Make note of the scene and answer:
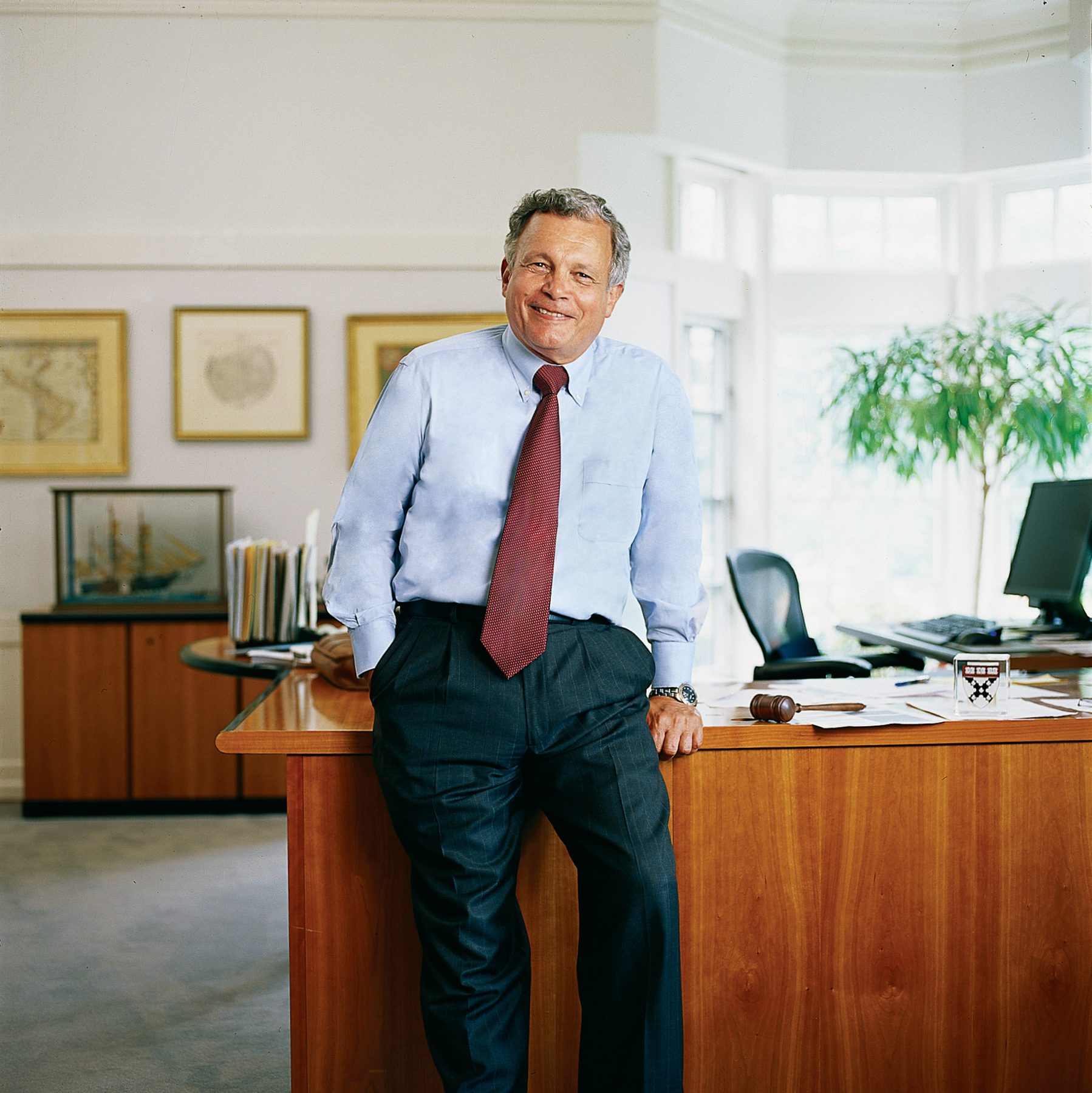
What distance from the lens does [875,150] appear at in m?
5.34

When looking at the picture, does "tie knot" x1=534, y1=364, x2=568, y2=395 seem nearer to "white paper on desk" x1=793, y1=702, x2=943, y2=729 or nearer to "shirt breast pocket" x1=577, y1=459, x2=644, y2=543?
"shirt breast pocket" x1=577, y1=459, x2=644, y2=543

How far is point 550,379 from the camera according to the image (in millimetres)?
1615

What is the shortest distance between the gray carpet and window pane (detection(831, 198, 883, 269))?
4102mm

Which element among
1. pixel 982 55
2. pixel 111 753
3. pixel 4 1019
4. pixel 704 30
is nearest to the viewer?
pixel 4 1019

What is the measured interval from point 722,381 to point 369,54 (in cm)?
235

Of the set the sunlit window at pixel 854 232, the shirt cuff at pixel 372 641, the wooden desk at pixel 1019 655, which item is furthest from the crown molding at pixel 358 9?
the shirt cuff at pixel 372 641

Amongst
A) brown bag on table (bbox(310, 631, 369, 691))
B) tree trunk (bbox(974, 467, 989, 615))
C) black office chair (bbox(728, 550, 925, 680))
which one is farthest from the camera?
tree trunk (bbox(974, 467, 989, 615))

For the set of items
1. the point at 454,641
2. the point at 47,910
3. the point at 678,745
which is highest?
the point at 454,641

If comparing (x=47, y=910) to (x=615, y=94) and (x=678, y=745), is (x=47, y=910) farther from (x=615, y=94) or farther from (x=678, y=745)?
(x=615, y=94)

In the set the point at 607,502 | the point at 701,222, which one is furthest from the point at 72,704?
the point at 701,222

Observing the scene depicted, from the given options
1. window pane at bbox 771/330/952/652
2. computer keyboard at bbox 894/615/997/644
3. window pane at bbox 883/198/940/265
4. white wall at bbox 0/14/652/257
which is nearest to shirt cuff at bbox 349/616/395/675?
computer keyboard at bbox 894/615/997/644

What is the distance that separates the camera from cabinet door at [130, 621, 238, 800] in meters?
4.18

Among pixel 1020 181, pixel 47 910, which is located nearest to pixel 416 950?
pixel 47 910

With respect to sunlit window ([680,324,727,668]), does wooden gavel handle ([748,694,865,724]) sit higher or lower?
lower
